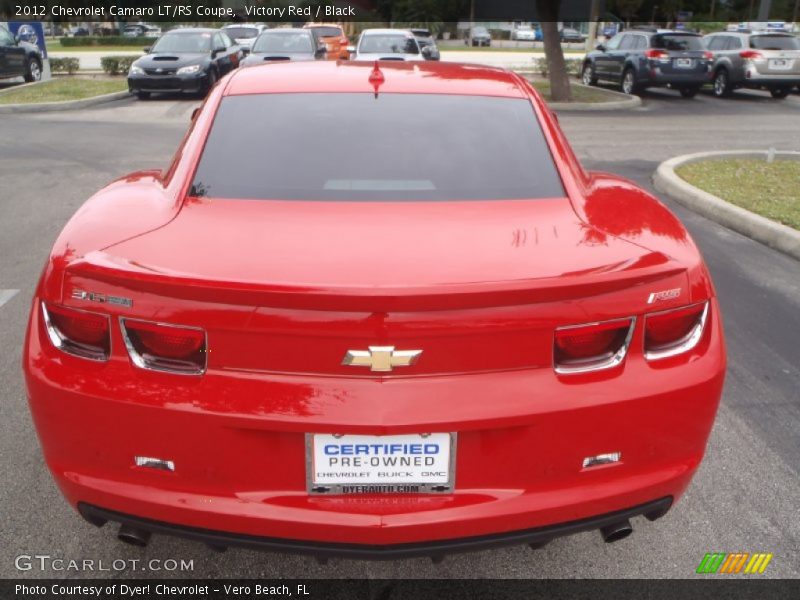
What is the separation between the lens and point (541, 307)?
206cm

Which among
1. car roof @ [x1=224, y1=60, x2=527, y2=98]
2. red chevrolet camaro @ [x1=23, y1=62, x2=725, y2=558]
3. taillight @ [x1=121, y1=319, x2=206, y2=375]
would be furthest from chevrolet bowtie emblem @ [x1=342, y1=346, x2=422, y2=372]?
car roof @ [x1=224, y1=60, x2=527, y2=98]

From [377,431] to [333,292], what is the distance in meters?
0.38

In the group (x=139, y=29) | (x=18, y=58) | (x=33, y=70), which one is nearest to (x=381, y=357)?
(x=18, y=58)

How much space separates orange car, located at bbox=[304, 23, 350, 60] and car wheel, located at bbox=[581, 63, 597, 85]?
752 centimetres

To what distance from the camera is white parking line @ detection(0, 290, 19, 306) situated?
17.0 ft

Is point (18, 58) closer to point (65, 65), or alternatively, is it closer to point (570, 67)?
point (65, 65)

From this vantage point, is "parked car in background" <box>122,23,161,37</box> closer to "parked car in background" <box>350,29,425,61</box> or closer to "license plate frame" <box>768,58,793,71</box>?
"parked car in background" <box>350,29,425,61</box>

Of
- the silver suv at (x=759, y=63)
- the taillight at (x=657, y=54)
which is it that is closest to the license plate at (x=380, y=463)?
the taillight at (x=657, y=54)

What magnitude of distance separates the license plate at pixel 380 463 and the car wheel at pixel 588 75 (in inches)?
875

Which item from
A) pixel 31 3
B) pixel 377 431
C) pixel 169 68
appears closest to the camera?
pixel 377 431

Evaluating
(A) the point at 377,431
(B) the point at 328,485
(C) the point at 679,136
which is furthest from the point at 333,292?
(C) the point at 679,136

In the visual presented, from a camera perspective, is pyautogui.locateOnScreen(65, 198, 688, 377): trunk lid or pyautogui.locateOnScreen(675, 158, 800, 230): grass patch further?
pyautogui.locateOnScreen(675, 158, 800, 230): grass patch

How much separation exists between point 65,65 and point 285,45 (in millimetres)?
8504

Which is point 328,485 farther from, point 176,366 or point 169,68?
point 169,68
